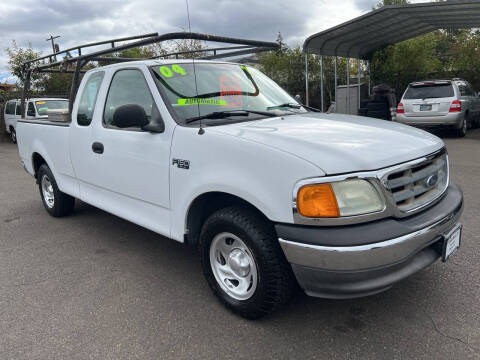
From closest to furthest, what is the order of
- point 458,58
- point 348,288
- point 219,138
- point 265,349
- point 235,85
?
point 348,288
point 265,349
point 219,138
point 235,85
point 458,58

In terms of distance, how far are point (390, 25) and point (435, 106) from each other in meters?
3.45

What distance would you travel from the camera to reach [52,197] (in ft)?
18.1

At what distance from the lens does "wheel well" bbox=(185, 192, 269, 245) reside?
288 centimetres

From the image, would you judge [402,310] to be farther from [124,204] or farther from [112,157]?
[112,157]

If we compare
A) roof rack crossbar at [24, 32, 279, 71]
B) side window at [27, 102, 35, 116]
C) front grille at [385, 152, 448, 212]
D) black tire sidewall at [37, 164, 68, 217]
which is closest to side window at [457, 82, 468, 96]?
roof rack crossbar at [24, 32, 279, 71]

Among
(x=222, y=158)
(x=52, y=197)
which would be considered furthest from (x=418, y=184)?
(x=52, y=197)

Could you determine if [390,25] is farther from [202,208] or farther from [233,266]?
[233,266]

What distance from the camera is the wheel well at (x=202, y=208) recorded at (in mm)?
2875

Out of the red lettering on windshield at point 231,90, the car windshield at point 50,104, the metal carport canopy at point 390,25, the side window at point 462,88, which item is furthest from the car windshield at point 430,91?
the car windshield at point 50,104

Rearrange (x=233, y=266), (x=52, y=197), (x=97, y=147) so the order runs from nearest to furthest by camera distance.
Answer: (x=233, y=266), (x=97, y=147), (x=52, y=197)

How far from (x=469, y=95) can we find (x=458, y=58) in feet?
17.6

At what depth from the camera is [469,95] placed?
12.6 m

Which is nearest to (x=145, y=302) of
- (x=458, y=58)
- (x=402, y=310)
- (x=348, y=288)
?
(x=348, y=288)

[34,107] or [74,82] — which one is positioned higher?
[74,82]
